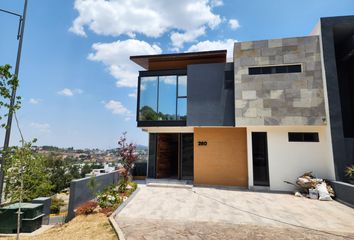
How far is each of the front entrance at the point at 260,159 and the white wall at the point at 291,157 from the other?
209mm

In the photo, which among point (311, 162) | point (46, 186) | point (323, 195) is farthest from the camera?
point (311, 162)

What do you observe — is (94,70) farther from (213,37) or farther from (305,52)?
(305,52)

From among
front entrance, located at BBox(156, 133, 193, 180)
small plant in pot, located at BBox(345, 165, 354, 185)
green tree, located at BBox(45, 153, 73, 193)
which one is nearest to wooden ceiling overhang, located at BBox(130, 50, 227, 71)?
front entrance, located at BBox(156, 133, 193, 180)

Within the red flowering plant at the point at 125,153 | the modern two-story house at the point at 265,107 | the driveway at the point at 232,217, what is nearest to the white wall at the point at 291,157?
the modern two-story house at the point at 265,107

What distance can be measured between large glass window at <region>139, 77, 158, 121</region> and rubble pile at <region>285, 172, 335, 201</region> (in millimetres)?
8740

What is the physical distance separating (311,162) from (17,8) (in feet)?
49.9

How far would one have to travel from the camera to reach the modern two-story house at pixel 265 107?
10.1m

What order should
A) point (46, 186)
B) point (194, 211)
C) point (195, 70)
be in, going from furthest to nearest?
point (195, 70), point (194, 211), point (46, 186)

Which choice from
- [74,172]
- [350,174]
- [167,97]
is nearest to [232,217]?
[350,174]

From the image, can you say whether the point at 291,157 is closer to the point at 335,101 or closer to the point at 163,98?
the point at 335,101

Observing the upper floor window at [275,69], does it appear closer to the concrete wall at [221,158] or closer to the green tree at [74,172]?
the concrete wall at [221,158]

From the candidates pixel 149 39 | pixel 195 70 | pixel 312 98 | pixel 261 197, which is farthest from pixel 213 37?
pixel 261 197

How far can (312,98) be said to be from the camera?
10148mm

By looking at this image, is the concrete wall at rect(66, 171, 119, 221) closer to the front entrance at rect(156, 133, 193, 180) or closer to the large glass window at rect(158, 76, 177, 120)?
the front entrance at rect(156, 133, 193, 180)
